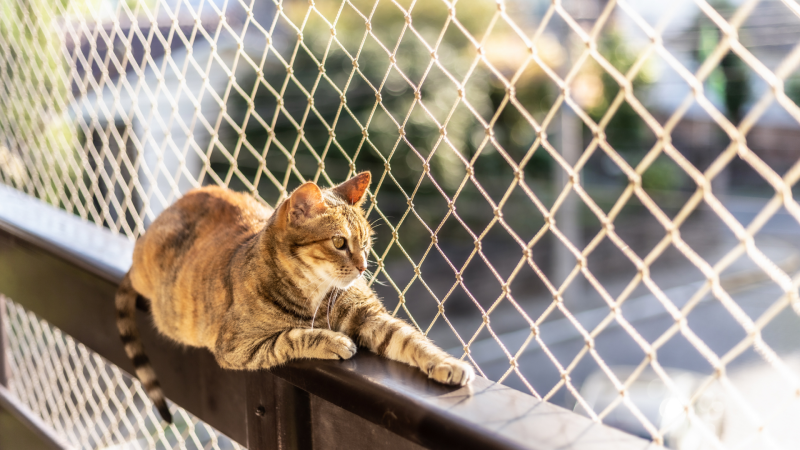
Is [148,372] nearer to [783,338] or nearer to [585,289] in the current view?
[783,338]

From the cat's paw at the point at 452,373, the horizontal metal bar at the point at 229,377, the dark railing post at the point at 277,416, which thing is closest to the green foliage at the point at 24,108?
the horizontal metal bar at the point at 229,377

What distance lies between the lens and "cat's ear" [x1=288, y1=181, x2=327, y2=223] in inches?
54.5

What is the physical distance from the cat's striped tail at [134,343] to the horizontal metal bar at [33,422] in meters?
0.51

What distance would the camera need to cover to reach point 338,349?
108 cm

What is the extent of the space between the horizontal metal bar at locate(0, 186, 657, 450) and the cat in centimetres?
5

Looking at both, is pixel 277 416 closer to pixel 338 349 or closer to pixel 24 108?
pixel 338 349

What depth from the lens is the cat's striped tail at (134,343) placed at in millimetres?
1489

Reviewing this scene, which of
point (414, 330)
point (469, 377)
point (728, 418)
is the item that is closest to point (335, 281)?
point (414, 330)

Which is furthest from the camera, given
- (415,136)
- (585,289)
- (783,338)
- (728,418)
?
(585,289)

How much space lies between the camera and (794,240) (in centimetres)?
1090

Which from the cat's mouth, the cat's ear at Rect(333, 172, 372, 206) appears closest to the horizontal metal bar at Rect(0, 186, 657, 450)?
the cat's mouth

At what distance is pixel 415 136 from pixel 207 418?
7.37m

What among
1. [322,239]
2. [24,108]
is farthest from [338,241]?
[24,108]

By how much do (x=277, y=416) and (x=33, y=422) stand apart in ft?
4.23
